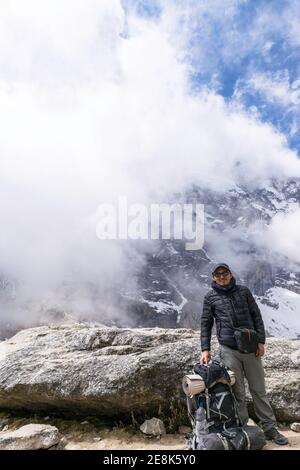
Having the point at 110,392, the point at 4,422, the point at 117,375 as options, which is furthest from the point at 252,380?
the point at 4,422

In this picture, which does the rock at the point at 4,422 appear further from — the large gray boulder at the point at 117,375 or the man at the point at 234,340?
the man at the point at 234,340

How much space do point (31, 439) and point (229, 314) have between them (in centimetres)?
501

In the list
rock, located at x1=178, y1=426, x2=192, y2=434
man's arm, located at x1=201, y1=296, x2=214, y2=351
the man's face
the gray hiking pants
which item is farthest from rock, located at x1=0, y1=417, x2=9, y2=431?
the man's face

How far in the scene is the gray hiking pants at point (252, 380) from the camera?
7984 mm

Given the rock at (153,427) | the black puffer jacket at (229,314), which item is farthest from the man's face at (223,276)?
the rock at (153,427)

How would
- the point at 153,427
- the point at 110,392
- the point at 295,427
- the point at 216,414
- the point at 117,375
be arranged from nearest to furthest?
Result: the point at 216,414, the point at 295,427, the point at 153,427, the point at 110,392, the point at 117,375

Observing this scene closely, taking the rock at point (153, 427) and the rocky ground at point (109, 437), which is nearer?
the rocky ground at point (109, 437)

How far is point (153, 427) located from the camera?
8.72 metres

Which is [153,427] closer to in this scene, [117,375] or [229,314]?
[117,375]

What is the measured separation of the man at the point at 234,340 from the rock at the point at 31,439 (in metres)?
3.70

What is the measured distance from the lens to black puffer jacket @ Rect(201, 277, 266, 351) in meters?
8.23

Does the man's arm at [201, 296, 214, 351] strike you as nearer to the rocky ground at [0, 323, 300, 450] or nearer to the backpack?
the backpack
